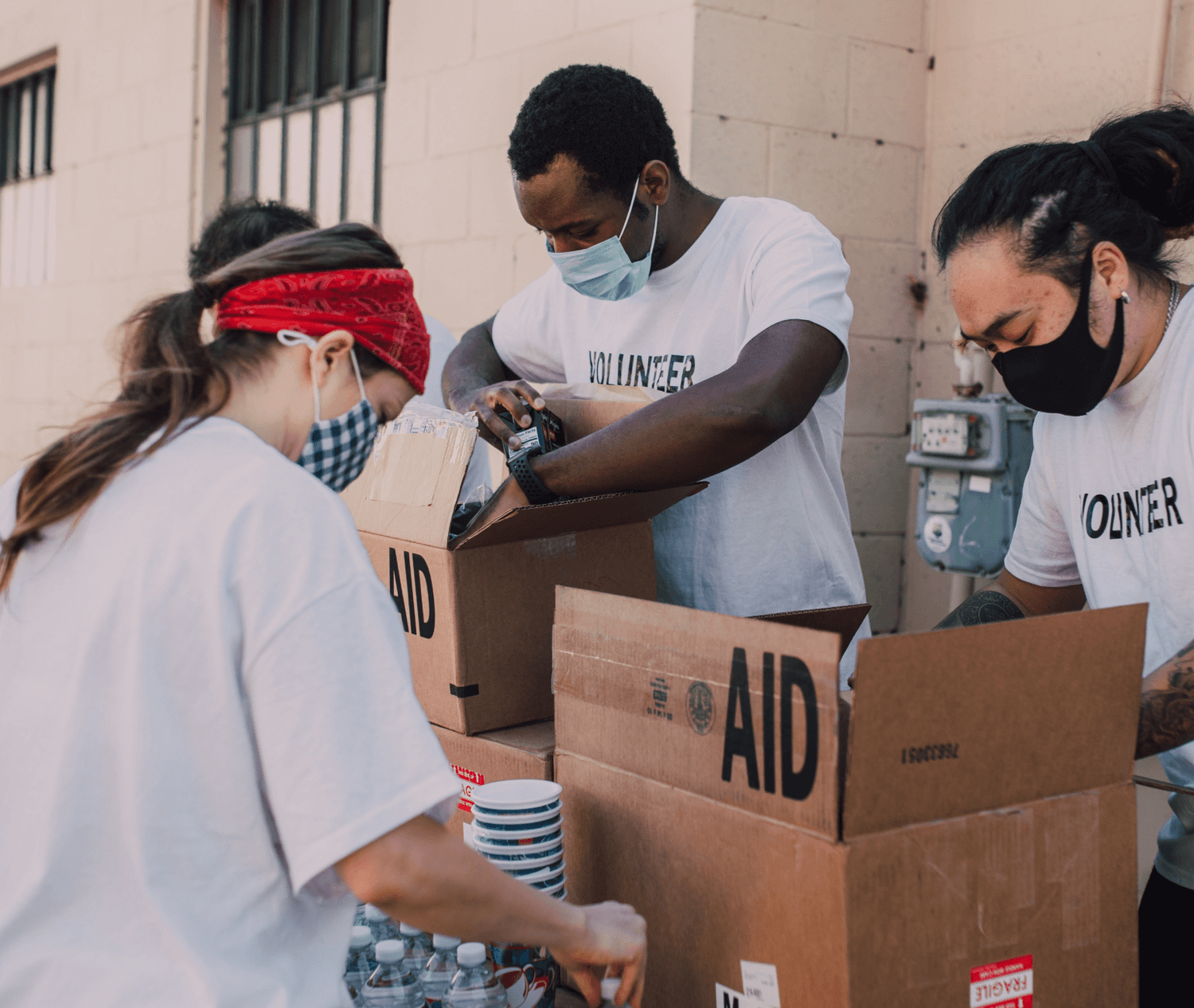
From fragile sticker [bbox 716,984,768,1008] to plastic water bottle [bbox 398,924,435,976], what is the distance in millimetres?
324

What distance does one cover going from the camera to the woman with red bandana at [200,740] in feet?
2.94

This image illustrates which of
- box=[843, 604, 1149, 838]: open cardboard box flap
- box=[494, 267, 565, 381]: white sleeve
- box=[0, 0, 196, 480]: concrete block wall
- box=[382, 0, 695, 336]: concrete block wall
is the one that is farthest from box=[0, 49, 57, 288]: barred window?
box=[843, 604, 1149, 838]: open cardboard box flap

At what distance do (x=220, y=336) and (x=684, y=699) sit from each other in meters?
0.61

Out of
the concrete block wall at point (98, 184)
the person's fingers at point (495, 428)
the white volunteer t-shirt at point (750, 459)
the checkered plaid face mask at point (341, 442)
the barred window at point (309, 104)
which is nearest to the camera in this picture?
the checkered plaid face mask at point (341, 442)

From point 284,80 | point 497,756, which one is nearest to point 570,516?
point 497,756

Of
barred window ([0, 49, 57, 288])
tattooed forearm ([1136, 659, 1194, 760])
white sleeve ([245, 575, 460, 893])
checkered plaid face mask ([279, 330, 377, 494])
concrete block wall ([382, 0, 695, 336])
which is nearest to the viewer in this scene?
white sleeve ([245, 575, 460, 893])

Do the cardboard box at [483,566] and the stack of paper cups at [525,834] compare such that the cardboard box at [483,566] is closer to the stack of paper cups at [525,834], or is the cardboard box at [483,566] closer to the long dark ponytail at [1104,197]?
the stack of paper cups at [525,834]

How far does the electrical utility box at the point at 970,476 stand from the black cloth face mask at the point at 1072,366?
122 cm

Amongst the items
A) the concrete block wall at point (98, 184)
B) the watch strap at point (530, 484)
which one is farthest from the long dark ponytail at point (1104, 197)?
the concrete block wall at point (98, 184)

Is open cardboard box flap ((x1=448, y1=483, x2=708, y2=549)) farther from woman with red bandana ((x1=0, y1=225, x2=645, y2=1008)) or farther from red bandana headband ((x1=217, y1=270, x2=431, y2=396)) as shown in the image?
woman with red bandana ((x1=0, y1=225, x2=645, y2=1008))

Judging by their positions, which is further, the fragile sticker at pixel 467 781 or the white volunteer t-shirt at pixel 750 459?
the white volunteer t-shirt at pixel 750 459

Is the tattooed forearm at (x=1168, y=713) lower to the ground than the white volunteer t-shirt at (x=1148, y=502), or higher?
lower

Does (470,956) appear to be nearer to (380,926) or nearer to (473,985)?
(473,985)

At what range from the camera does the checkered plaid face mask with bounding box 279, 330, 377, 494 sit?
3.83 ft
